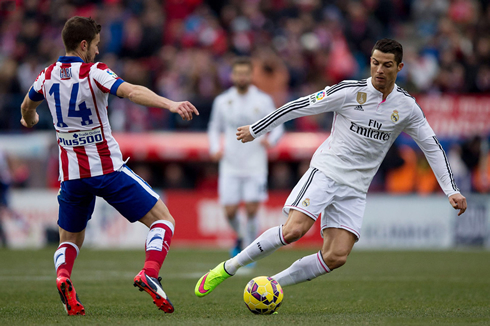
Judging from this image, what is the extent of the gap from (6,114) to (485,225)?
38.8 ft

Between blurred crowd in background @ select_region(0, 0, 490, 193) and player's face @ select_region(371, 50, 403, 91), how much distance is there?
10.4 m

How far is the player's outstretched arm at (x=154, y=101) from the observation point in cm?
517

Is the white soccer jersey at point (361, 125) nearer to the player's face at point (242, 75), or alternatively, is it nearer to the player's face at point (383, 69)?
the player's face at point (383, 69)

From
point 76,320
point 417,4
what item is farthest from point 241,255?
point 417,4

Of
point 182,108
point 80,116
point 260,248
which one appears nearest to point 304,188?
point 260,248

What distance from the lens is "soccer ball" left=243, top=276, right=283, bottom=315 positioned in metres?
5.90

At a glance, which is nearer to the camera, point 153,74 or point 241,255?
point 241,255

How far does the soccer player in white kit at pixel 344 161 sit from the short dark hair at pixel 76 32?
A: 1.58 metres

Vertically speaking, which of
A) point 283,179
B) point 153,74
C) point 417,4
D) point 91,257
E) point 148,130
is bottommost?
point 91,257

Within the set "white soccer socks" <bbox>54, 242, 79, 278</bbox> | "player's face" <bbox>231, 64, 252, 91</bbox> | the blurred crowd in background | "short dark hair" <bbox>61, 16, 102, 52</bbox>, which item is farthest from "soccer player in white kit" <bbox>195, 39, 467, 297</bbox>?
the blurred crowd in background

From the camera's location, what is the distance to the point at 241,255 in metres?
6.33

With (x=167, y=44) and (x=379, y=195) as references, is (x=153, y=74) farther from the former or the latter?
(x=379, y=195)

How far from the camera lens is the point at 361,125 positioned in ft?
20.8

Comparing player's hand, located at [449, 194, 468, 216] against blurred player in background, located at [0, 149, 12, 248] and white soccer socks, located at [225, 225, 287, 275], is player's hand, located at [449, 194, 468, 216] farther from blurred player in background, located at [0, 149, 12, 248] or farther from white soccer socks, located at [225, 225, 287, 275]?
blurred player in background, located at [0, 149, 12, 248]
